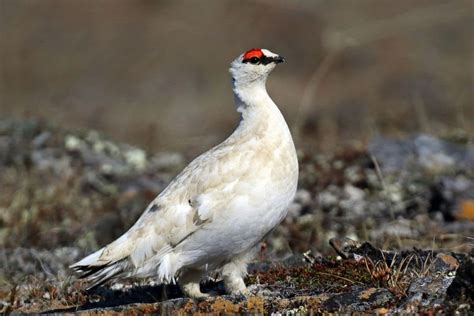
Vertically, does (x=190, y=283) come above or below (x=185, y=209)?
below

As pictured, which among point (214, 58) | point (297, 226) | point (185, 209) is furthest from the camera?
point (214, 58)

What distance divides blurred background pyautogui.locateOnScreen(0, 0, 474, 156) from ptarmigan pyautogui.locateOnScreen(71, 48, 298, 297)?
10956mm

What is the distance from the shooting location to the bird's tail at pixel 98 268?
601cm

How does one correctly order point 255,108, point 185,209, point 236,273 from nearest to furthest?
point 185,209 < point 236,273 < point 255,108

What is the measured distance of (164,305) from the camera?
18.2ft

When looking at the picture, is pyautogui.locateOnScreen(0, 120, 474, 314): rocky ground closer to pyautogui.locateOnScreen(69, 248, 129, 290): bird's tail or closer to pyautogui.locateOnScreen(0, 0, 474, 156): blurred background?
pyautogui.locateOnScreen(69, 248, 129, 290): bird's tail

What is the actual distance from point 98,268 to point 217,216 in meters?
0.88

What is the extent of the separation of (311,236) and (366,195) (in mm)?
1420

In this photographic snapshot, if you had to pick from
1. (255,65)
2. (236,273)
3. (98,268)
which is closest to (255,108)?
(255,65)

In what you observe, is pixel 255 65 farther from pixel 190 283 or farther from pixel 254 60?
pixel 190 283

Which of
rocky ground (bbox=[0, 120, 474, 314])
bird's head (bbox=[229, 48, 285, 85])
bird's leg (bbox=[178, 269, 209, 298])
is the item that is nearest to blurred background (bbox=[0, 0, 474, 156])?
rocky ground (bbox=[0, 120, 474, 314])

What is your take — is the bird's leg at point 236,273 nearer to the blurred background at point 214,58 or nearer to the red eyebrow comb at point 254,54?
the red eyebrow comb at point 254,54

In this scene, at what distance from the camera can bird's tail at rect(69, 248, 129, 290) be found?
19.7 feet

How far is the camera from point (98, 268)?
605 centimetres
